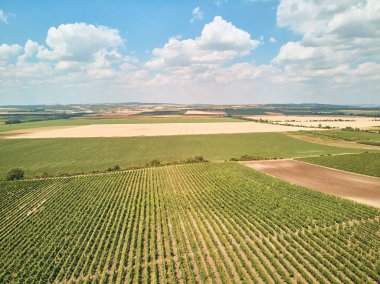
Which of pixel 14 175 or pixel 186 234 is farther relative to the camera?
pixel 14 175

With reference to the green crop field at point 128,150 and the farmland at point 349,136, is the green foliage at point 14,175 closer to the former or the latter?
the green crop field at point 128,150

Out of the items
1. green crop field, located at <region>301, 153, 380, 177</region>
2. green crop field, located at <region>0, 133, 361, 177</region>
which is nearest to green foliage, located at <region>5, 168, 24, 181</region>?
green crop field, located at <region>0, 133, 361, 177</region>

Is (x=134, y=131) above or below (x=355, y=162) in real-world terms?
above

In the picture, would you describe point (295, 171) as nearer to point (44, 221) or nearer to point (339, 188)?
point (339, 188)

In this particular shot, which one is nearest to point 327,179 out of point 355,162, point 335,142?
point 355,162

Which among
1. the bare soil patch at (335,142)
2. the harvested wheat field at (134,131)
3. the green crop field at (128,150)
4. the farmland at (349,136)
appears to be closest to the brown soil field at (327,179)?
the green crop field at (128,150)

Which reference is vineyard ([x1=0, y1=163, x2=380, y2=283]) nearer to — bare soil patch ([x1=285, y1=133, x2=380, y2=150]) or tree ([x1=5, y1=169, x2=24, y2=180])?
tree ([x1=5, y1=169, x2=24, y2=180])

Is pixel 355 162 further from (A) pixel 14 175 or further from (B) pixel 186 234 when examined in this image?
(A) pixel 14 175
